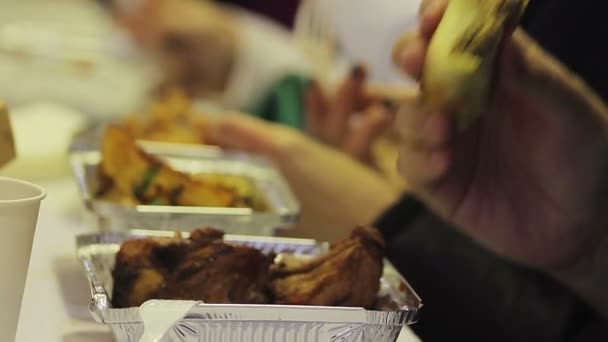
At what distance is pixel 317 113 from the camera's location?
1202 millimetres

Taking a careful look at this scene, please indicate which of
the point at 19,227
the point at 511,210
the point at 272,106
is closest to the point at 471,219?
the point at 511,210

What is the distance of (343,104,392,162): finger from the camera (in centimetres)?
104

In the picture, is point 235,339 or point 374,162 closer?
point 235,339

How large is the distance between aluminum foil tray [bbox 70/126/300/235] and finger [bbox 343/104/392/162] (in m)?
0.26

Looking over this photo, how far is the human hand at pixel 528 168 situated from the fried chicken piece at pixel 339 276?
131 millimetres

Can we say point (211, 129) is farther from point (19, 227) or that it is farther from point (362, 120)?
point (19, 227)

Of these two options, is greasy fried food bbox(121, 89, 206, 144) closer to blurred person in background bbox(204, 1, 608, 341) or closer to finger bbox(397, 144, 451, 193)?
blurred person in background bbox(204, 1, 608, 341)

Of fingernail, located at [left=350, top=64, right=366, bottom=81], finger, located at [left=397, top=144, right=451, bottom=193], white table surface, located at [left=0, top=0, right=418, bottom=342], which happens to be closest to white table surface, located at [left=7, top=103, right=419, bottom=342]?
white table surface, located at [left=0, top=0, right=418, bottom=342]

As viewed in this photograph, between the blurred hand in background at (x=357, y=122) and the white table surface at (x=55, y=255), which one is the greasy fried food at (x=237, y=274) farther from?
the blurred hand in background at (x=357, y=122)

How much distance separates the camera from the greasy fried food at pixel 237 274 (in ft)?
1.46

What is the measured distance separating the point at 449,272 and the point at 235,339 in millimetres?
386

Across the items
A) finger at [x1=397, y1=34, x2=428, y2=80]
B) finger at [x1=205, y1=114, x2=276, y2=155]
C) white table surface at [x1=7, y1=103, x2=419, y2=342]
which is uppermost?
finger at [x1=397, y1=34, x2=428, y2=80]

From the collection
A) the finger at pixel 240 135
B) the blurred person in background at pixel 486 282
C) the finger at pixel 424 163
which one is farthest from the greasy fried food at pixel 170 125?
the finger at pixel 424 163

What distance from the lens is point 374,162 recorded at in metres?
1.14
